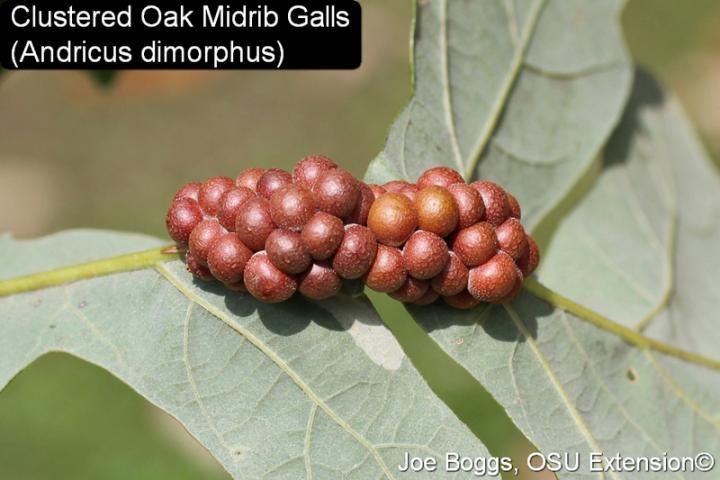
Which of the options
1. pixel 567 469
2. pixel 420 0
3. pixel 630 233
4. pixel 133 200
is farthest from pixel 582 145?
pixel 133 200

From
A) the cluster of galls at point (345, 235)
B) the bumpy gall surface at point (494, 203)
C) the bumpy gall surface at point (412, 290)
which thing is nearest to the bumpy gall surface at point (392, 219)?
the cluster of galls at point (345, 235)

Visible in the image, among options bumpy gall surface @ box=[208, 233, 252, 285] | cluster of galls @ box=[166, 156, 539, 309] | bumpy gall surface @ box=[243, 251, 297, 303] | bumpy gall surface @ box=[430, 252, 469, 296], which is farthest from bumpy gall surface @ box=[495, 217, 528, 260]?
bumpy gall surface @ box=[208, 233, 252, 285]

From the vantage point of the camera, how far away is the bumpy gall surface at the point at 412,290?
195cm

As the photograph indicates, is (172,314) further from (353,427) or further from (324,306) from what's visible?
(353,427)

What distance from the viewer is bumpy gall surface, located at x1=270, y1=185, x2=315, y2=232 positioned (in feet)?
6.05

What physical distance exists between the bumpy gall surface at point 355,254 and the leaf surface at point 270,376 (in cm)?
18

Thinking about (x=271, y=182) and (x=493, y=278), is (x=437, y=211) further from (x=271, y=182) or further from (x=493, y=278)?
(x=271, y=182)

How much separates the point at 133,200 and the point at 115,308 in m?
6.04

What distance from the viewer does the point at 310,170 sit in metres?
1.93

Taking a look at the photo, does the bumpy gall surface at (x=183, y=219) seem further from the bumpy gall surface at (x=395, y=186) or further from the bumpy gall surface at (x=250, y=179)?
the bumpy gall surface at (x=395, y=186)

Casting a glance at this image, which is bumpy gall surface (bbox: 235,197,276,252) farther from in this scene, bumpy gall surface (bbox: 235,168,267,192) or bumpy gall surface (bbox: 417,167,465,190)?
bumpy gall surface (bbox: 417,167,465,190)

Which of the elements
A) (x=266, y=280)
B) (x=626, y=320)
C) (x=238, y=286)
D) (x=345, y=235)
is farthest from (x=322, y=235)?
(x=626, y=320)

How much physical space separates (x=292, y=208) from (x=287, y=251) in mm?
105

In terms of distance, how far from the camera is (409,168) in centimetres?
220
